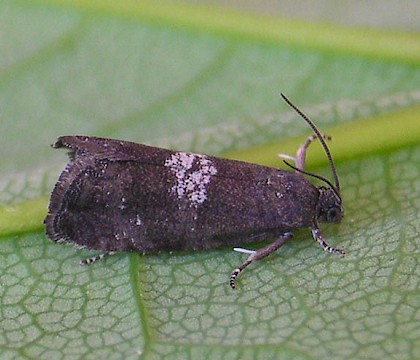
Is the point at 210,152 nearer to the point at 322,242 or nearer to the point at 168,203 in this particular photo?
the point at 168,203

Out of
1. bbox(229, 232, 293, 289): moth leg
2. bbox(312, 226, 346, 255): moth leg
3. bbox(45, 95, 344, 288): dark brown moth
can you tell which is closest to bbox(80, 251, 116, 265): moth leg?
bbox(45, 95, 344, 288): dark brown moth

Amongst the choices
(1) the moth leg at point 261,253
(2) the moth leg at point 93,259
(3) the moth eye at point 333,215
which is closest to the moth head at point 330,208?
(3) the moth eye at point 333,215

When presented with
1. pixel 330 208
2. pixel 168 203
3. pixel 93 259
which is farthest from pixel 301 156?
pixel 93 259

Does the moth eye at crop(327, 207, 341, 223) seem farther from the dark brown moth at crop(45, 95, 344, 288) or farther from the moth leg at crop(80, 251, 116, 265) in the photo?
the moth leg at crop(80, 251, 116, 265)

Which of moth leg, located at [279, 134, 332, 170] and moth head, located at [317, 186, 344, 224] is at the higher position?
moth leg, located at [279, 134, 332, 170]

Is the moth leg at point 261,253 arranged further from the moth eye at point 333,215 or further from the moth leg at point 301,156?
the moth leg at point 301,156

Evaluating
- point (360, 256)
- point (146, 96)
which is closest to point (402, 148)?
point (360, 256)

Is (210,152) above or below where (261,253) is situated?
above
